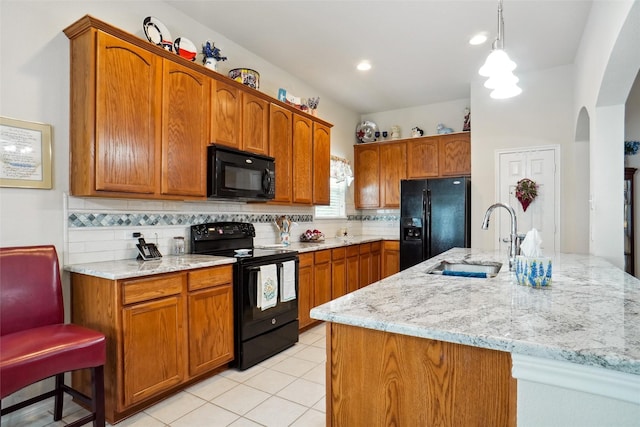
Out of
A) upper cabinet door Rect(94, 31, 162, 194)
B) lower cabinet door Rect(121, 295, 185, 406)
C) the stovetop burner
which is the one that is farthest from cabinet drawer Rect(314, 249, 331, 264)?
upper cabinet door Rect(94, 31, 162, 194)

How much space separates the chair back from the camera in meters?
1.80

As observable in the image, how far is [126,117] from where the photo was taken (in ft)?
7.36

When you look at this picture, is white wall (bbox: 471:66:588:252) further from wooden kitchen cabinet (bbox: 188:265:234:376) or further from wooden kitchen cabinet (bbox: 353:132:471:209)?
wooden kitchen cabinet (bbox: 188:265:234:376)

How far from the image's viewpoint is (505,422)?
3.03 ft

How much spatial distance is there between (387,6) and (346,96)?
7.19ft

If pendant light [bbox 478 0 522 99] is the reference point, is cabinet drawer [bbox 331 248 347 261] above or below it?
below

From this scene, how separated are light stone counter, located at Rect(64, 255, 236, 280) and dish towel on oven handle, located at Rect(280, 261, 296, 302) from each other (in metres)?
0.55

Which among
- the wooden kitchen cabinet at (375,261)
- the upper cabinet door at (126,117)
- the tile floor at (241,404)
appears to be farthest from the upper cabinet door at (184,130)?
the wooden kitchen cabinet at (375,261)

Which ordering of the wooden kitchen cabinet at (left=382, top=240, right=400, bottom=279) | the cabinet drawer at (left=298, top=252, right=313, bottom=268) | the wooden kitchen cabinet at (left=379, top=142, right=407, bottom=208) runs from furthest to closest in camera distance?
A: the wooden kitchen cabinet at (left=379, top=142, right=407, bottom=208) → the wooden kitchen cabinet at (left=382, top=240, right=400, bottom=279) → the cabinet drawer at (left=298, top=252, right=313, bottom=268)

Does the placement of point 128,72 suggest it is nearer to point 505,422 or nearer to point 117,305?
point 117,305

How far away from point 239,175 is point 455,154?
3.22 meters

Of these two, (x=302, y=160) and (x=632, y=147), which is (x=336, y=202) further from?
(x=632, y=147)

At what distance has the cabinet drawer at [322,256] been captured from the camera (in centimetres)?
371

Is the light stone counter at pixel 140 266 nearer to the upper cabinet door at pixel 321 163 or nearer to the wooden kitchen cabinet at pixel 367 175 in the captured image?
the upper cabinet door at pixel 321 163
